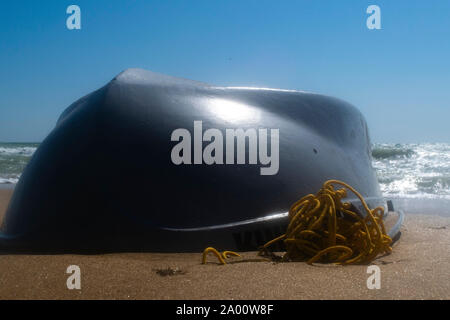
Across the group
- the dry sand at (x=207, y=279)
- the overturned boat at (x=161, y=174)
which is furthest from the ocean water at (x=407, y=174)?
the dry sand at (x=207, y=279)

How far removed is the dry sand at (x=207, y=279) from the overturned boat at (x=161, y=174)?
0.19 m

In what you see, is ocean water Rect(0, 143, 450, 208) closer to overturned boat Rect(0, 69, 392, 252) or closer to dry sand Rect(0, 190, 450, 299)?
overturned boat Rect(0, 69, 392, 252)

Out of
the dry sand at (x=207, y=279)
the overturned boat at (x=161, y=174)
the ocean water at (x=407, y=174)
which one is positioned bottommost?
the ocean water at (x=407, y=174)

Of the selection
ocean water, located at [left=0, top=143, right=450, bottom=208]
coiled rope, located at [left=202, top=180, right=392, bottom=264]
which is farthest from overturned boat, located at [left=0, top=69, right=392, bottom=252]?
ocean water, located at [left=0, top=143, right=450, bottom=208]

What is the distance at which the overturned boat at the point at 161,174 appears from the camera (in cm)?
350

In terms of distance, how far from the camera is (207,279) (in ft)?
9.77

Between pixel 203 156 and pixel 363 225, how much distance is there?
1314mm

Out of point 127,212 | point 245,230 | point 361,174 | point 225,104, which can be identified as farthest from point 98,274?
point 361,174

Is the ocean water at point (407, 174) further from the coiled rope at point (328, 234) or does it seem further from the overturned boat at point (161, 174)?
the overturned boat at point (161, 174)

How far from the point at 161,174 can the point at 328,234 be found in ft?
4.32

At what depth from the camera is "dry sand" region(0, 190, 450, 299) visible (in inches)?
107

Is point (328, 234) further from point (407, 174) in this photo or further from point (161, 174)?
point (407, 174)

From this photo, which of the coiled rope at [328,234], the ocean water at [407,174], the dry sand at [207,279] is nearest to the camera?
the dry sand at [207,279]

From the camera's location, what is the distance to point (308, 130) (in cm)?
438
